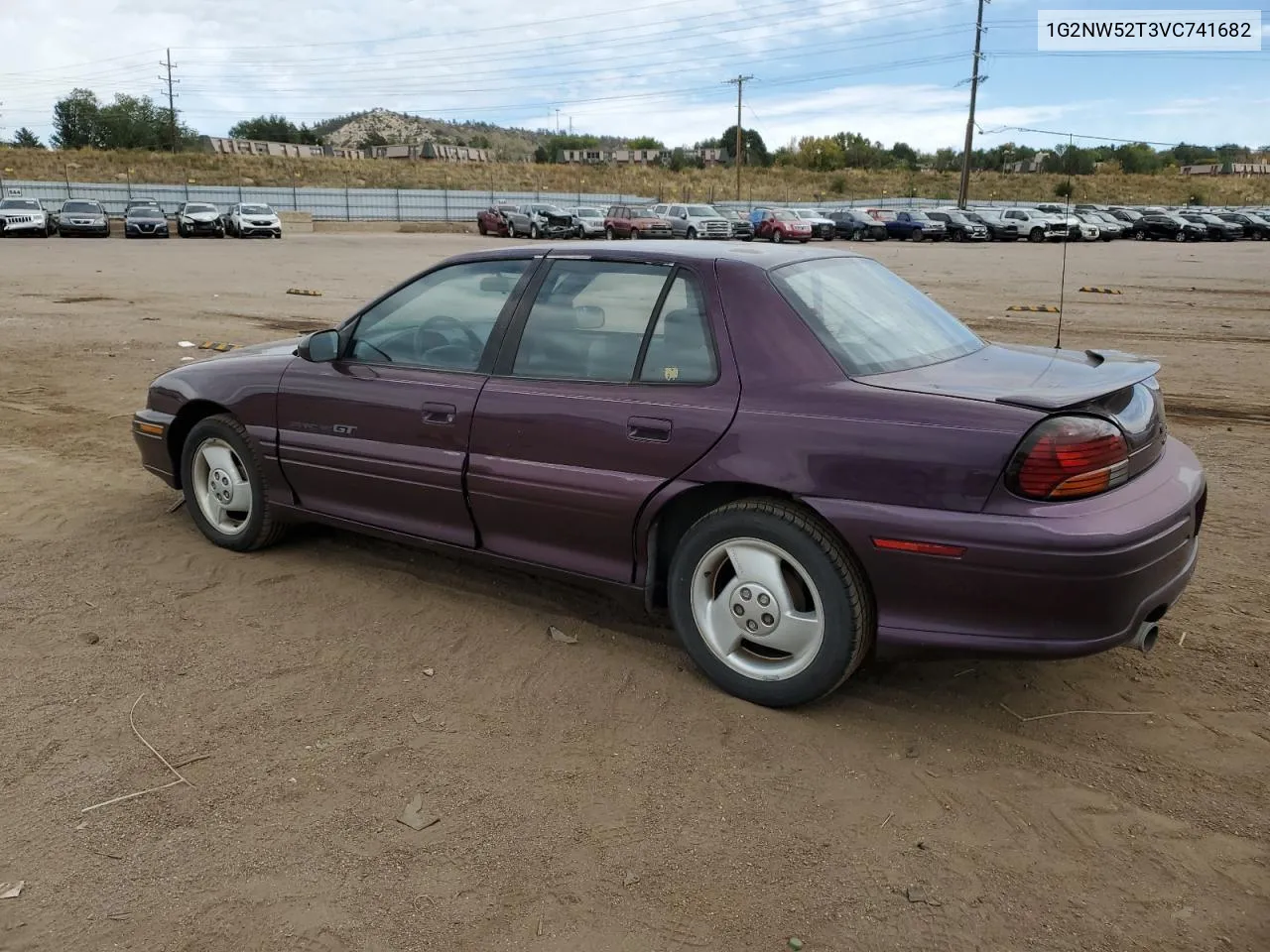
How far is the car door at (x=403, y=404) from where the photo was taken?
4145 mm

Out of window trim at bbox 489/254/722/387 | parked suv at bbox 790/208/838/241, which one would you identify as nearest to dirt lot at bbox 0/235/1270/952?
window trim at bbox 489/254/722/387

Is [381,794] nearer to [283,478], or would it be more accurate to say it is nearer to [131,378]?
[283,478]

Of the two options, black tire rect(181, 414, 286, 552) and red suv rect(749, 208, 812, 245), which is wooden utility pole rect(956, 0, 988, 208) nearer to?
red suv rect(749, 208, 812, 245)

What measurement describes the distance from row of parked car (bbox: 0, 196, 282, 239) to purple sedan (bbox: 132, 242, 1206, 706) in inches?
1528

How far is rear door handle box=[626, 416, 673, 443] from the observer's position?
354 centimetres

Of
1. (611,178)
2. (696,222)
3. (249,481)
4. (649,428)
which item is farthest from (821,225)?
(649,428)

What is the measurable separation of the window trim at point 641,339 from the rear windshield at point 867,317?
302mm

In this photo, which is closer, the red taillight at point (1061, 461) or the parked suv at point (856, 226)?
the red taillight at point (1061, 461)

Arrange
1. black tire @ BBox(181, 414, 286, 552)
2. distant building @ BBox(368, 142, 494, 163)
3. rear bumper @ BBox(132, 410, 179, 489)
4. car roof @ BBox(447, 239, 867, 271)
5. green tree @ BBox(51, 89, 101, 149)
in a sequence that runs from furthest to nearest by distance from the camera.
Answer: distant building @ BBox(368, 142, 494, 163), green tree @ BBox(51, 89, 101, 149), rear bumper @ BBox(132, 410, 179, 489), black tire @ BBox(181, 414, 286, 552), car roof @ BBox(447, 239, 867, 271)

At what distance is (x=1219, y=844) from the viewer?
273cm

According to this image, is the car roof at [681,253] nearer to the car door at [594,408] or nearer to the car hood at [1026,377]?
the car door at [594,408]

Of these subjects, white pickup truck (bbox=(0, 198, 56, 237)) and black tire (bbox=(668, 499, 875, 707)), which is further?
white pickup truck (bbox=(0, 198, 56, 237))

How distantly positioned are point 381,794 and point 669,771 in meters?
0.86

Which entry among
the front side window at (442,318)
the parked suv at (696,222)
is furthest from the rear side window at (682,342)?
the parked suv at (696,222)
